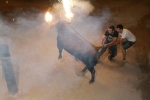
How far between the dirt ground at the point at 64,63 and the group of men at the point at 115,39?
0.38 meters

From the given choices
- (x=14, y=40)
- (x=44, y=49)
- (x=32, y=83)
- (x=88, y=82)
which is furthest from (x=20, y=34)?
(x=88, y=82)

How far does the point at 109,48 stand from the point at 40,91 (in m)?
2.13

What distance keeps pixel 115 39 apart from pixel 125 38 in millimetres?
362

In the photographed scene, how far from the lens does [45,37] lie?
8289 mm

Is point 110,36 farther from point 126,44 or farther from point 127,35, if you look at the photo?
point 126,44

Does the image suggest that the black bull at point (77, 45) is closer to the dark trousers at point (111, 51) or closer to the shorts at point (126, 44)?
the dark trousers at point (111, 51)

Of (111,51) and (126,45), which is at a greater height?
(126,45)

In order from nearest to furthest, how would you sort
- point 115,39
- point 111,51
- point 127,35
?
1. point 115,39
2. point 127,35
3. point 111,51

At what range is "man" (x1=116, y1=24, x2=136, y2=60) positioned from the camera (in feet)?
22.7

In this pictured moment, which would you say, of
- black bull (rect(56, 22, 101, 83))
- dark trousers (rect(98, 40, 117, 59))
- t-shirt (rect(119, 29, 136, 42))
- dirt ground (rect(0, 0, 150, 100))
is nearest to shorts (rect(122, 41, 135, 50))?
t-shirt (rect(119, 29, 136, 42))

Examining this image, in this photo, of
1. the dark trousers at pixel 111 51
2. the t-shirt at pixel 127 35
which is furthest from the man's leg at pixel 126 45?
the dark trousers at pixel 111 51

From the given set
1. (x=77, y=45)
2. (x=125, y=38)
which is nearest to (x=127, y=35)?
(x=125, y=38)

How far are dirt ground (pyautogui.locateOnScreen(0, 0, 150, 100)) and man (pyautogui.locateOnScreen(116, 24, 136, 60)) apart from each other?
1.41ft

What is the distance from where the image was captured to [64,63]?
748cm
